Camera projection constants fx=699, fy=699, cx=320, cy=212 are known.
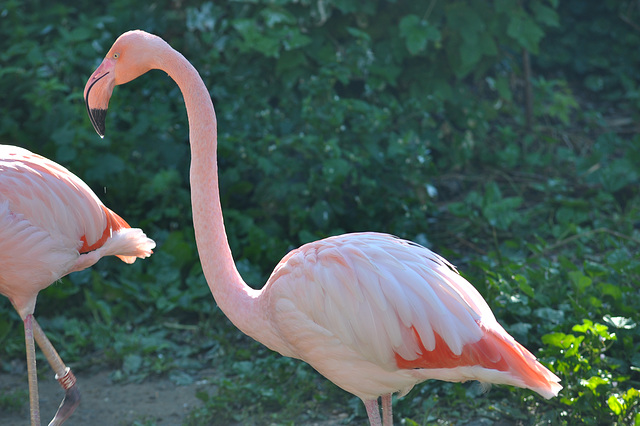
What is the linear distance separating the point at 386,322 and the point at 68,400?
168cm

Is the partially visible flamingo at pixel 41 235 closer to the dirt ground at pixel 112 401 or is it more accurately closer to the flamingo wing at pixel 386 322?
the dirt ground at pixel 112 401

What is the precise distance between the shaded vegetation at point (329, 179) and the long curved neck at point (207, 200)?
104cm

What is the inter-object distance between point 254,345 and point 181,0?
3143 millimetres

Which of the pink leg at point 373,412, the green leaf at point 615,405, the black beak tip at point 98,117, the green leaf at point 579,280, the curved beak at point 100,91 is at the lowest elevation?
the green leaf at point 615,405

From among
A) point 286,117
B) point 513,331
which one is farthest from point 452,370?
point 286,117

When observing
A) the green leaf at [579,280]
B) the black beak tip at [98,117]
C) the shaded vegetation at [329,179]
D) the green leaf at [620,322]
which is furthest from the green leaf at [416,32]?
the black beak tip at [98,117]

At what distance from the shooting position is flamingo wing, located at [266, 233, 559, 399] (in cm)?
243

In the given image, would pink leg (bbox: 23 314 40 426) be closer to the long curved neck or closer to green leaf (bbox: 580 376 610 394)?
the long curved neck

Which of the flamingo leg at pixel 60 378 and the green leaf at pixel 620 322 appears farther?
the green leaf at pixel 620 322

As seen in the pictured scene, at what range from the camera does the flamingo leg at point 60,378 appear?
3174 mm

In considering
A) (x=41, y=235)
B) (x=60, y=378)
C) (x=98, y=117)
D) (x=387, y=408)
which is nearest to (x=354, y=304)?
(x=387, y=408)

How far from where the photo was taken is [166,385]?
3.86 meters

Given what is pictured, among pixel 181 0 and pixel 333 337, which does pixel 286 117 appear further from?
pixel 333 337

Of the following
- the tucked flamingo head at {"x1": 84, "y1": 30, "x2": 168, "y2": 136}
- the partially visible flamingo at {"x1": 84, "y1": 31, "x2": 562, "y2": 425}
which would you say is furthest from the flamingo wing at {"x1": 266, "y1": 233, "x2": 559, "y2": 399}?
the tucked flamingo head at {"x1": 84, "y1": 30, "x2": 168, "y2": 136}
